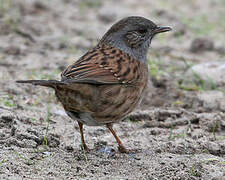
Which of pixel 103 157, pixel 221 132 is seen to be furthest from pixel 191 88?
pixel 103 157

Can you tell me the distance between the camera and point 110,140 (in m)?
6.28

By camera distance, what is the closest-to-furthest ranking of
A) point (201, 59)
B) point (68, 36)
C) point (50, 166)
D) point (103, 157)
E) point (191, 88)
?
point (50, 166), point (103, 157), point (191, 88), point (201, 59), point (68, 36)

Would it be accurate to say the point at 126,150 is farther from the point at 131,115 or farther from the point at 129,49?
the point at 129,49

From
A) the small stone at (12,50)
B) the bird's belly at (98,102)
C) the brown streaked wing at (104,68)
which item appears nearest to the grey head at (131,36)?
the brown streaked wing at (104,68)

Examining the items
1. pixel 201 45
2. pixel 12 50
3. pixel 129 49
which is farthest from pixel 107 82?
pixel 201 45

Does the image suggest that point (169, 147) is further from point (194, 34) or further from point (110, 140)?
point (194, 34)

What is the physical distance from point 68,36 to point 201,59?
109 inches

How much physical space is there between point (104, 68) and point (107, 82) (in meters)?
0.26

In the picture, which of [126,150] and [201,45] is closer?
[126,150]

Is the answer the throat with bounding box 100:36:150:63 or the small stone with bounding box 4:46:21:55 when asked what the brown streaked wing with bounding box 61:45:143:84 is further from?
the small stone with bounding box 4:46:21:55

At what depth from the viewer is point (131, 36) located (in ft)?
21.2

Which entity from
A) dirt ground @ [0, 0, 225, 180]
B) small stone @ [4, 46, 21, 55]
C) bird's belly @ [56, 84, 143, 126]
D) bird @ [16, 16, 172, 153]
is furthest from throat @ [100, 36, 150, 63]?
small stone @ [4, 46, 21, 55]

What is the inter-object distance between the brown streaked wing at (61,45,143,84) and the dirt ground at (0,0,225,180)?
2.78 feet

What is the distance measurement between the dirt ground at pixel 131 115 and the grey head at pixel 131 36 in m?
1.01
